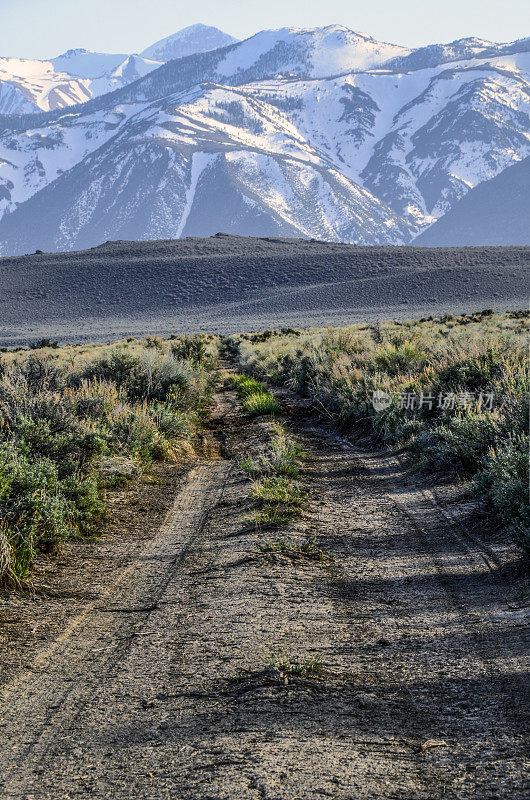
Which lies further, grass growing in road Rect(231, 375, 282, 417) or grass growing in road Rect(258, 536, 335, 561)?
grass growing in road Rect(231, 375, 282, 417)

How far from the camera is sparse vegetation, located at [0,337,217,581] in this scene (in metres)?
6.62

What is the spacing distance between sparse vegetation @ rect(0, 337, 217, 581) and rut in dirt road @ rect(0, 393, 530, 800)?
939mm

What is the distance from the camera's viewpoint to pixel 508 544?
21.1 ft

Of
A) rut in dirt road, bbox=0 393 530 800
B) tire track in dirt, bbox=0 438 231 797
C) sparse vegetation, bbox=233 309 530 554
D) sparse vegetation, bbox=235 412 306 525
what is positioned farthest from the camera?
sparse vegetation, bbox=235 412 306 525

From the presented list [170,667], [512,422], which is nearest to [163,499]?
[512,422]

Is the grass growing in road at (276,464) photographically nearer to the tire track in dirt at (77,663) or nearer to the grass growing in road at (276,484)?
the grass growing in road at (276,484)

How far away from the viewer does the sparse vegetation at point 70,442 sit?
6625 millimetres

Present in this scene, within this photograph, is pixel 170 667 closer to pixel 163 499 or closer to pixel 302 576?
pixel 302 576

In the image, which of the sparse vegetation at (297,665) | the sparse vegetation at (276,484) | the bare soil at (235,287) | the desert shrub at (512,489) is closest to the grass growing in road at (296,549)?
the sparse vegetation at (276,484)

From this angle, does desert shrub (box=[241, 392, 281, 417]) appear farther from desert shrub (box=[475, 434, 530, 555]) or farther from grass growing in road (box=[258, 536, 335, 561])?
grass growing in road (box=[258, 536, 335, 561])

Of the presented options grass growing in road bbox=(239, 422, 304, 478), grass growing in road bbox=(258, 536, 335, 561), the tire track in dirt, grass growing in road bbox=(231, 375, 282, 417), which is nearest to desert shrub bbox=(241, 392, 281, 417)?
grass growing in road bbox=(231, 375, 282, 417)

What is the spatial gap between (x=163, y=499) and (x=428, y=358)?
7.65 metres

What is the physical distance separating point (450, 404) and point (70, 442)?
581cm

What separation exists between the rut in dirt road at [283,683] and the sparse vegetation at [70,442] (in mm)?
939
